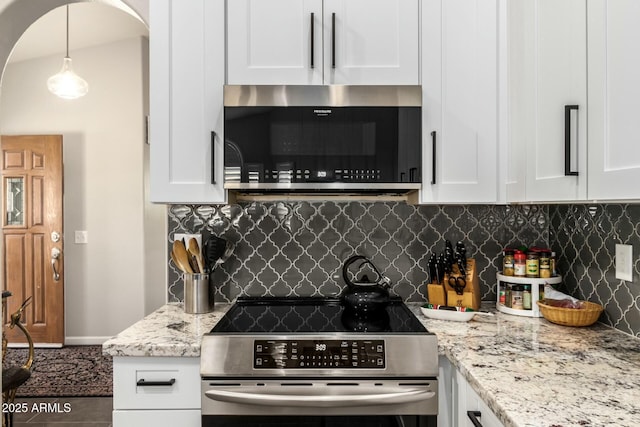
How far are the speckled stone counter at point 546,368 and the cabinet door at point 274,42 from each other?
1.11 m

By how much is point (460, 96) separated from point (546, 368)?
3.42 feet

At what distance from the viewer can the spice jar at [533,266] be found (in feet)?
6.30

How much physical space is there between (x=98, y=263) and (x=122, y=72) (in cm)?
185

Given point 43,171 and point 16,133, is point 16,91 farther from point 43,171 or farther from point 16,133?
point 43,171

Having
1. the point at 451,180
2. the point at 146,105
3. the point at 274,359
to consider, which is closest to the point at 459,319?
the point at 451,180

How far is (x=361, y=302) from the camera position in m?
1.79

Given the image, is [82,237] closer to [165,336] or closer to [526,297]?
[165,336]

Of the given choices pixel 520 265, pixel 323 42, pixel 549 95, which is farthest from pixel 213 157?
pixel 520 265

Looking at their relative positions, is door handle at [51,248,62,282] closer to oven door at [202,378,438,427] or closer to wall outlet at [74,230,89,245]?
wall outlet at [74,230,89,245]

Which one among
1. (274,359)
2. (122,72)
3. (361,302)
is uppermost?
(122,72)

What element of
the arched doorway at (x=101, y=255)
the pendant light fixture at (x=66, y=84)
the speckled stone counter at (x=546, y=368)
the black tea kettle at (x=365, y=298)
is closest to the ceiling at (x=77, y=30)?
the arched doorway at (x=101, y=255)

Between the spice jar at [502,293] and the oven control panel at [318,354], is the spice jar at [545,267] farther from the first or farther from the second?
the oven control panel at [318,354]

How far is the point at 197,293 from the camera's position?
6.31ft

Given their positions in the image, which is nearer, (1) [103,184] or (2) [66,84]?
(2) [66,84]
